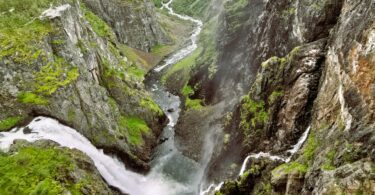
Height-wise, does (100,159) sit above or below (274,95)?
below

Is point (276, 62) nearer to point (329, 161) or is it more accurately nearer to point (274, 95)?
point (274, 95)

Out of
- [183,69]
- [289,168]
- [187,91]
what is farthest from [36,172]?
[183,69]

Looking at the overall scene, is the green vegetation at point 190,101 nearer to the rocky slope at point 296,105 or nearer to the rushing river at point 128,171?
the rocky slope at point 296,105

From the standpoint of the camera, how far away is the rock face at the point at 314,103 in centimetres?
2453

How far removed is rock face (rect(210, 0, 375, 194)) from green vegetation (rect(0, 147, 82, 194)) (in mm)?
15091

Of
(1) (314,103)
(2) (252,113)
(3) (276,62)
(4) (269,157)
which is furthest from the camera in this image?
(2) (252,113)

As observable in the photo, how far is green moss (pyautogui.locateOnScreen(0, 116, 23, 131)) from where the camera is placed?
133 ft

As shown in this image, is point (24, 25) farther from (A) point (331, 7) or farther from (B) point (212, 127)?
(A) point (331, 7)

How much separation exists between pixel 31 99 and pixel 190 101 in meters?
26.8

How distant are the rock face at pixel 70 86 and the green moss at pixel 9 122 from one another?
168 mm

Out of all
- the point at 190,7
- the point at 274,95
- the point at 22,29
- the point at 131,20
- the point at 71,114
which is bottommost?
the point at 71,114

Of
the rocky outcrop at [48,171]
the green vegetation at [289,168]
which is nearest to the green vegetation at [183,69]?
the rocky outcrop at [48,171]

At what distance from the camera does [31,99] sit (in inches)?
1711

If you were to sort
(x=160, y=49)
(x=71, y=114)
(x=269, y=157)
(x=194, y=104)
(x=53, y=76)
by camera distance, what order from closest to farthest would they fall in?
(x=269, y=157) → (x=71, y=114) → (x=53, y=76) → (x=194, y=104) → (x=160, y=49)
